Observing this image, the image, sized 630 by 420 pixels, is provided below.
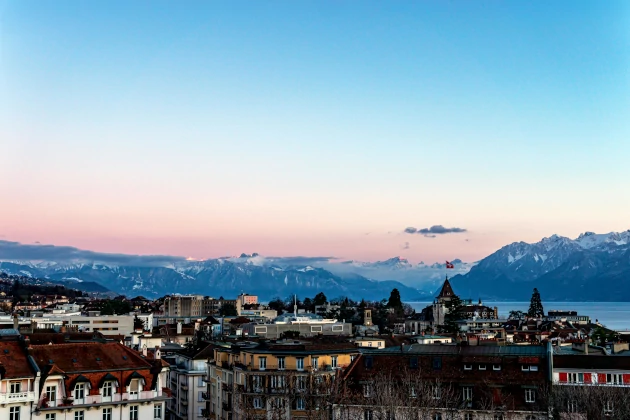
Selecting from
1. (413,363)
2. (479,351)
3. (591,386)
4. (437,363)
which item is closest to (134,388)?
(413,363)

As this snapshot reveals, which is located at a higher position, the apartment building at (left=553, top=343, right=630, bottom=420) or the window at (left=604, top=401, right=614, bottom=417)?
the apartment building at (left=553, top=343, right=630, bottom=420)

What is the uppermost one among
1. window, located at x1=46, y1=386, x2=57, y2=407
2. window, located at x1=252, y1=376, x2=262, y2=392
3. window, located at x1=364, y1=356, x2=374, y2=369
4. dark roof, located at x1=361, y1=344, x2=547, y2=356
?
dark roof, located at x1=361, y1=344, x2=547, y2=356

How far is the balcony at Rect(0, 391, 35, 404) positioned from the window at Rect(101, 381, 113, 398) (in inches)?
198

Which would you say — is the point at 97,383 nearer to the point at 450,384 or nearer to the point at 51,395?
the point at 51,395

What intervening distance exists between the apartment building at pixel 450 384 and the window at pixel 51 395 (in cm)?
1929

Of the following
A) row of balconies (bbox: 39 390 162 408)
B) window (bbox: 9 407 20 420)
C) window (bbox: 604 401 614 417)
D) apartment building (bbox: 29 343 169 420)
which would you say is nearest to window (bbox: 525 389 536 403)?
window (bbox: 604 401 614 417)

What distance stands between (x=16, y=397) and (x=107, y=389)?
6392 millimetres

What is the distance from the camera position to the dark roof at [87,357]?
53.3m

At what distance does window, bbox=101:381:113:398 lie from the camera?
2120 inches

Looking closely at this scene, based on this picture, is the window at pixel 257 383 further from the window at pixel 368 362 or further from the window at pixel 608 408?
the window at pixel 608 408

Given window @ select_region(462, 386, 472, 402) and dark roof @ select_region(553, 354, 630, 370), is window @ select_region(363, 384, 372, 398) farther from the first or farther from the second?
dark roof @ select_region(553, 354, 630, 370)

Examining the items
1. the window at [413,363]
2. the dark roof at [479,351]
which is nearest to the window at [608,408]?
the dark roof at [479,351]

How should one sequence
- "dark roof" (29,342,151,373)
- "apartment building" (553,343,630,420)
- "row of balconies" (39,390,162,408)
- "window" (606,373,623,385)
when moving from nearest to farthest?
"apartment building" (553,343,630,420) → "row of balconies" (39,390,162,408) → "dark roof" (29,342,151,373) → "window" (606,373,623,385)

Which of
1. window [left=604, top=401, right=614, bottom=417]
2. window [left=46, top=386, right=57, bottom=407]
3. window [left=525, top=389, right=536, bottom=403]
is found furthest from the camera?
window [left=525, top=389, right=536, bottom=403]
